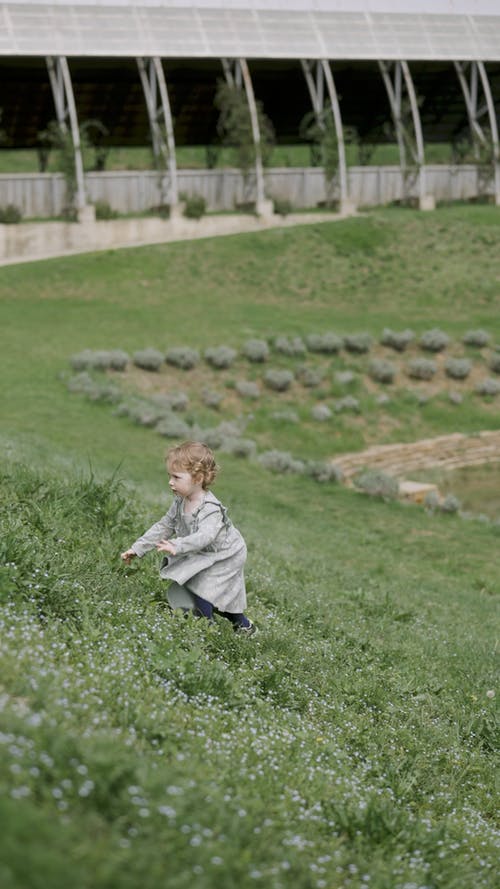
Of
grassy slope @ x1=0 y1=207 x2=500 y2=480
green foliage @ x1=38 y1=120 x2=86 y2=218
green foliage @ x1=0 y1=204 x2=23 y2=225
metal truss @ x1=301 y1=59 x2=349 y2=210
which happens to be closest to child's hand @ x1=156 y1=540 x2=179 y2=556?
grassy slope @ x1=0 y1=207 x2=500 y2=480

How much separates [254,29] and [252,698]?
122 ft

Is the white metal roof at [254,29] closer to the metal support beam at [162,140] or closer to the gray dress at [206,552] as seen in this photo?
the metal support beam at [162,140]

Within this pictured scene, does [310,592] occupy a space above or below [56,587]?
below

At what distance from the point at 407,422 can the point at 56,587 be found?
721 inches

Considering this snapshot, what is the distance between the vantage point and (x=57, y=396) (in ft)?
71.4

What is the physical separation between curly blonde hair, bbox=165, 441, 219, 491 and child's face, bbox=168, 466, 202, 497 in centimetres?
1

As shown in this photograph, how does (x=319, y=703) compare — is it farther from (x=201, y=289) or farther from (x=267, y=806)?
(x=201, y=289)

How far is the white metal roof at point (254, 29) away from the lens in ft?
120

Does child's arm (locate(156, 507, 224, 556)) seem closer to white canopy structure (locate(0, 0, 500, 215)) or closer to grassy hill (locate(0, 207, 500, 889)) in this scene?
grassy hill (locate(0, 207, 500, 889))

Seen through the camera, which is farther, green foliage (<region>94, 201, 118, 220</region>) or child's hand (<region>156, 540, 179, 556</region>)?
green foliage (<region>94, 201, 118, 220</region>)

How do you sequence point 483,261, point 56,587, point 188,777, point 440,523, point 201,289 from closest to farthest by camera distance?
1. point 188,777
2. point 56,587
3. point 440,523
4. point 201,289
5. point 483,261

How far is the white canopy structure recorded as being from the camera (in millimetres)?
36406

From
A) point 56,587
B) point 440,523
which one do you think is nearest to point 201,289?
point 440,523

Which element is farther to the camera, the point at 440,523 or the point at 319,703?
the point at 440,523
